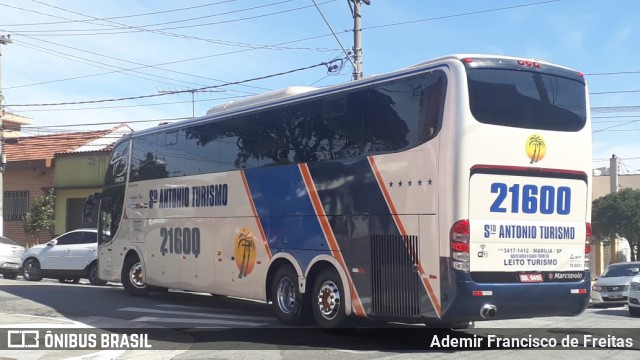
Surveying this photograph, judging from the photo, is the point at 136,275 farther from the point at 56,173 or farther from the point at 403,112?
the point at 56,173

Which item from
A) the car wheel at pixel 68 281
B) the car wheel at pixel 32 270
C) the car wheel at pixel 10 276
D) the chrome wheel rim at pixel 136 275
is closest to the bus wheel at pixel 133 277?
the chrome wheel rim at pixel 136 275

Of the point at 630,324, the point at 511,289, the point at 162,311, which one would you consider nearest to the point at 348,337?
the point at 511,289

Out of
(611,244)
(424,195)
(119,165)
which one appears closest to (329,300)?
(424,195)

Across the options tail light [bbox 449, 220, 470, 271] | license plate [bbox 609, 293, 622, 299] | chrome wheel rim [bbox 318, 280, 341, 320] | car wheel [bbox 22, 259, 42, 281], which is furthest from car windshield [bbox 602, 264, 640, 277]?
car wheel [bbox 22, 259, 42, 281]

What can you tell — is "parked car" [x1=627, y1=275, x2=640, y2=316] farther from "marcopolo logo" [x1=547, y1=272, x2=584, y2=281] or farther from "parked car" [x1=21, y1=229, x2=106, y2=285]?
"parked car" [x1=21, y1=229, x2=106, y2=285]

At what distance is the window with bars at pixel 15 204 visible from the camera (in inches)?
1311

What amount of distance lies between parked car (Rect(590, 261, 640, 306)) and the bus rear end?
39.4 feet

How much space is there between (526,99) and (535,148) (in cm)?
71

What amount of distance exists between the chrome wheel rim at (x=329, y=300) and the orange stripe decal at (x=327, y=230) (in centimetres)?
46

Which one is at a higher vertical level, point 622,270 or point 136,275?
point 136,275

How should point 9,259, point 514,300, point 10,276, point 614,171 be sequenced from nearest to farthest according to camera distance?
point 514,300 → point 9,259 → point 10,276 → point 614,171

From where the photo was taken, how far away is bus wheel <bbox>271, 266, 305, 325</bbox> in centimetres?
1176

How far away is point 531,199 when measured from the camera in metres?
9.78

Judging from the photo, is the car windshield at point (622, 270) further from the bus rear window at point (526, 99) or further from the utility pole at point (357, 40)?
the bus rear window at point (526, 99)
